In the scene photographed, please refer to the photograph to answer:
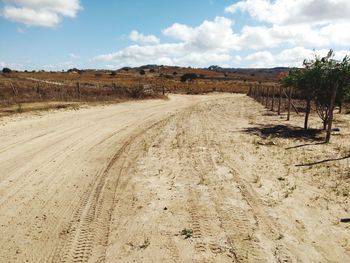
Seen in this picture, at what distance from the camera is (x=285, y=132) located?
55.8ft

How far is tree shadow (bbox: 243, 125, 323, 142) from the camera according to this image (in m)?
15.6

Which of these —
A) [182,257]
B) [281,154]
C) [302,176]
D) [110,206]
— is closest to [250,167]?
[302,176]

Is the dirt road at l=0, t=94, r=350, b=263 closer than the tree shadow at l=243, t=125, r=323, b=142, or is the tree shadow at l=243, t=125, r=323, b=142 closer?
the dirt road at l=0, t=94, r=350, b=263

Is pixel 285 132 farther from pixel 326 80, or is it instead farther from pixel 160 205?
pixel 160 205

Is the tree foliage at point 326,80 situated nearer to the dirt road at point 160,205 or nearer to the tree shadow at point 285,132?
the tree shadow at point 285,132

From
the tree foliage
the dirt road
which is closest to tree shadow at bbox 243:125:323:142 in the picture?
the tree foliage

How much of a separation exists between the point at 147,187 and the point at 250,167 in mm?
3313

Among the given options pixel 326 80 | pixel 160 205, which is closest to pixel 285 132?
pixel 326 80

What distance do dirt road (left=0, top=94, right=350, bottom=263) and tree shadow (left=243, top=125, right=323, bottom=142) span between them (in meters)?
2.87

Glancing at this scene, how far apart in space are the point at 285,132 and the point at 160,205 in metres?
10.9

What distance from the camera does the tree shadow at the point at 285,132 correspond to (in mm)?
15590

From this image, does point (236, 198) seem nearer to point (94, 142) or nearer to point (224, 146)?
point (224, 146)

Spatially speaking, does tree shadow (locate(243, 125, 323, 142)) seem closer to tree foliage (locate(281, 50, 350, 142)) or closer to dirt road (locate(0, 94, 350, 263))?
tree foliage (locate(281, 50, 350, 142))

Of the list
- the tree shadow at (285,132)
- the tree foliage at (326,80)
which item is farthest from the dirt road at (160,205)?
the tree foliage at (326,80)
